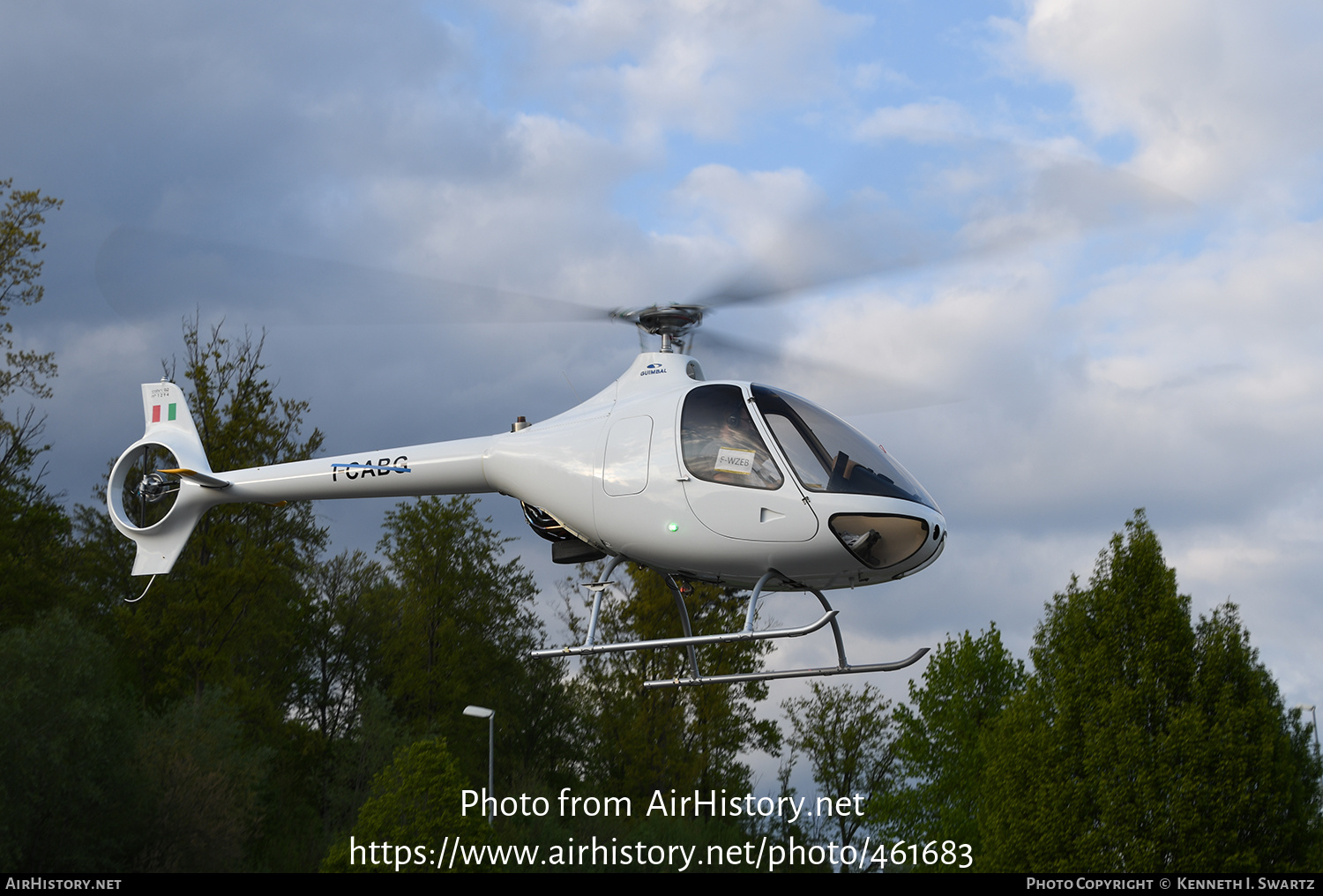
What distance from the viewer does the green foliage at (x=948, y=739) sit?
31.1 meters

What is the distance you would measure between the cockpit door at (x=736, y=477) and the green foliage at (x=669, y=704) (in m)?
24.4

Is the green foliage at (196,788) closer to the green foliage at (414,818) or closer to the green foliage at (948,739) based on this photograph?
the green foliage at (414,818)

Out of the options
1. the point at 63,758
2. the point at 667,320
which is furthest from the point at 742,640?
the point at 63,758

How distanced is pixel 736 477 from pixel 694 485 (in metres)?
0.48

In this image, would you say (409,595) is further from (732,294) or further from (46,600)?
(732,294)

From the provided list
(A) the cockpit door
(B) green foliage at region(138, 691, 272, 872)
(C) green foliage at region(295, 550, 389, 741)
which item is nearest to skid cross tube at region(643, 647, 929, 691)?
(A) the cockpit door

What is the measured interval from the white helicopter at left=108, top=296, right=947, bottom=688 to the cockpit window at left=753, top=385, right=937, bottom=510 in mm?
15

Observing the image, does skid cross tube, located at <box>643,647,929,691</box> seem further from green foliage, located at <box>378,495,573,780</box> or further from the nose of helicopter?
green foliage, located at <box>378,495,573,780</box>

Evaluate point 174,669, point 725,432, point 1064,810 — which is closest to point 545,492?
point 725,432

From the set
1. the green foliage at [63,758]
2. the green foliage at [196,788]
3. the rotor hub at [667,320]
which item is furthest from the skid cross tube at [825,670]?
the green foliage at [196,788]

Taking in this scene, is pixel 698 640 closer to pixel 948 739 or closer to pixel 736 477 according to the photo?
pixel 736 477

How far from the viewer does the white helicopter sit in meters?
12.0

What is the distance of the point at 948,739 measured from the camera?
3184 cm

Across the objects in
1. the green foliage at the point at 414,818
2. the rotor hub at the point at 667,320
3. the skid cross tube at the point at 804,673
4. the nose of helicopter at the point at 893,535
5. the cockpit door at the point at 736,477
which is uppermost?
the rotor hub at the point at 667,320
